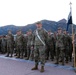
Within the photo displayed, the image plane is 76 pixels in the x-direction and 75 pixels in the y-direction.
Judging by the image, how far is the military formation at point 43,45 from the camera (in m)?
9.00

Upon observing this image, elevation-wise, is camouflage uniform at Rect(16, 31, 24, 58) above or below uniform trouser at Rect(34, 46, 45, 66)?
above

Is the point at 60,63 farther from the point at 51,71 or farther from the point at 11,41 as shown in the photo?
the point at 11,41

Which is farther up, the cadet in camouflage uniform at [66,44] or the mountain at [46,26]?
the mountain at [46,26]

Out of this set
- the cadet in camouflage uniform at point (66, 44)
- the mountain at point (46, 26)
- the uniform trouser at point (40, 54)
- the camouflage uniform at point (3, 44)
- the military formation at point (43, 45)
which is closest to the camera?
the uniform trouser at point (40, 54)

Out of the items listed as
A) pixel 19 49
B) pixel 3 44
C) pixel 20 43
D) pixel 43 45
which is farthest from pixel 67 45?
pixel 3 44

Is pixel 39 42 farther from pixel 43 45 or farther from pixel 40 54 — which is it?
pixel 40 54

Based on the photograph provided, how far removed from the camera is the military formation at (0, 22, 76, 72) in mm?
9000

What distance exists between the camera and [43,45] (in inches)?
352

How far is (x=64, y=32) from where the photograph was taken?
1108 cm

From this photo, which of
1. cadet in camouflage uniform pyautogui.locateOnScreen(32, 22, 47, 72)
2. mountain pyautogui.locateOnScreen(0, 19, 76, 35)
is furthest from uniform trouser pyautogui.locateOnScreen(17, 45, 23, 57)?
mountain pyautogui.locateOnScreen(0, 19, 76, 35)

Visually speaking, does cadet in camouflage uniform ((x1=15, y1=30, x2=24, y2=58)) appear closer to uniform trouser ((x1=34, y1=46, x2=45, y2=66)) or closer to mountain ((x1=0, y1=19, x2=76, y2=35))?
uniform trouser ((x1=34, y1=46, x2=45, y2=66))

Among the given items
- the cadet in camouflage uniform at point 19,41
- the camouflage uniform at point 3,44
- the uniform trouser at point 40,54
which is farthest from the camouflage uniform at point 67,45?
the camouflage uniform at point 3,44

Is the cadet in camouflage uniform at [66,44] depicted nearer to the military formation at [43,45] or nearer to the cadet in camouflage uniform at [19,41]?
the military formation at [43,45]

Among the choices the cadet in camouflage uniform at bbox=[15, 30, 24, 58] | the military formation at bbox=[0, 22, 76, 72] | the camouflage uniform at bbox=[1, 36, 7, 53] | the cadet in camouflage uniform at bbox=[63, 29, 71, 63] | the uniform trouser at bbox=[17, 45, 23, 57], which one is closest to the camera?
the military formation at bbox=[0, 22, 76, 72]
